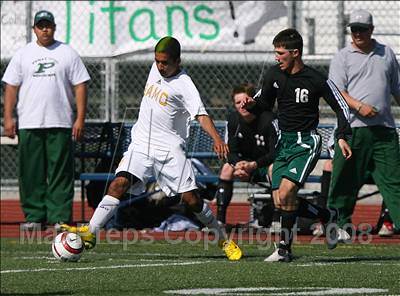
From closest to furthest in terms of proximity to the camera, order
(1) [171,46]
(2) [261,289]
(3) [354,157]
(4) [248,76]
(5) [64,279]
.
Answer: (2) [261,289]
(5) [64,279]
(1) [171,46]
(3) [354,157]
(4) [248,76]

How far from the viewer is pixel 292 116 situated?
36.0ft

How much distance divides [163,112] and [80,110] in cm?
313

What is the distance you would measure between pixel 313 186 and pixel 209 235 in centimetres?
446

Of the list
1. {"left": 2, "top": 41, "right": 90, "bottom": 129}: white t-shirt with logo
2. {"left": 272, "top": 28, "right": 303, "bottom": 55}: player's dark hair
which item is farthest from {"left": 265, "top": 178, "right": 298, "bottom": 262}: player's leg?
{"left": 2, "top": 41, "right": 90, "bottom": 129}: white t-shirt with logo

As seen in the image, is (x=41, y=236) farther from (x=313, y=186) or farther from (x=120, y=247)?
(x=313, y=186)

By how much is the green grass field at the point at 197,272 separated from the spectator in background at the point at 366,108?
2.30 ft

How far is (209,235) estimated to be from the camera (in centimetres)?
1385

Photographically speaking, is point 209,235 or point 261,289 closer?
point 261,289

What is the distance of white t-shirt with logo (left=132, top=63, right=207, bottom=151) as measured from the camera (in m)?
11.1

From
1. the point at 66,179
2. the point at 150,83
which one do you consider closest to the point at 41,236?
the point at 66,179

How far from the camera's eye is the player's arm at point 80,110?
46.3ft

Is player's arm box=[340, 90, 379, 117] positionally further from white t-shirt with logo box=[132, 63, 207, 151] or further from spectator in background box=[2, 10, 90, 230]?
spectator in background box=[2, 10, 90, 230]

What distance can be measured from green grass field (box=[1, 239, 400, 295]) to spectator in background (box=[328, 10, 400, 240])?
2.30 feet

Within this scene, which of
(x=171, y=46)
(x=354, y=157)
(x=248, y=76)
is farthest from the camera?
(x=248, y=76)
